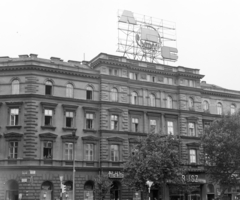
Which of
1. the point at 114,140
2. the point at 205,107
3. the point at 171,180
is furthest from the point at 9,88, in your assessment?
the point at 205,107

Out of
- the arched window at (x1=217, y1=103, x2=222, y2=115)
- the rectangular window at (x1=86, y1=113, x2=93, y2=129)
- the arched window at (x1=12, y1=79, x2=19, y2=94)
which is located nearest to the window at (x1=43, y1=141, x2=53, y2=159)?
the rectangular window at (x1=86, y1=113, x2=93, y2=129)

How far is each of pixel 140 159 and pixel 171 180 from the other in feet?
16.1

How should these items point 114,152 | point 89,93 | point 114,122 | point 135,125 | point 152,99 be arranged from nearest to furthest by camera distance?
1. point 114,152
2. point 89,93
3. point 114,122
4. point 135,125
5. point 152,99

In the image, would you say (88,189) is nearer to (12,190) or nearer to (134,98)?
(12,190)

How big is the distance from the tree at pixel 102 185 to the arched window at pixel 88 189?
2061mm

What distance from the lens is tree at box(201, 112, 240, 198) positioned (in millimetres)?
51719

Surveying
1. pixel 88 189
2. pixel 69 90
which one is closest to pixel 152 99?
pixel 69 90

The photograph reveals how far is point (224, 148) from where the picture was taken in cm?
5166

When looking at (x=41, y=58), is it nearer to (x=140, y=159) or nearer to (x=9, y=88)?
(x=9, y=88)

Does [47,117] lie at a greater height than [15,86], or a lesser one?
lesser

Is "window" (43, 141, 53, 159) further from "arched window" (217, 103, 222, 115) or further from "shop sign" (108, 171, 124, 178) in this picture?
"arched window" (217, 103, 222, 115)

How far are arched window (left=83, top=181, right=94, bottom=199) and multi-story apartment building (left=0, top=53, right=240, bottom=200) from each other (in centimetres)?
4

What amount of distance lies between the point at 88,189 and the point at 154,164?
1108cm

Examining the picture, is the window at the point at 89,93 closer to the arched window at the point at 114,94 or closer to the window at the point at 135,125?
the arched window at the point at 114,94
